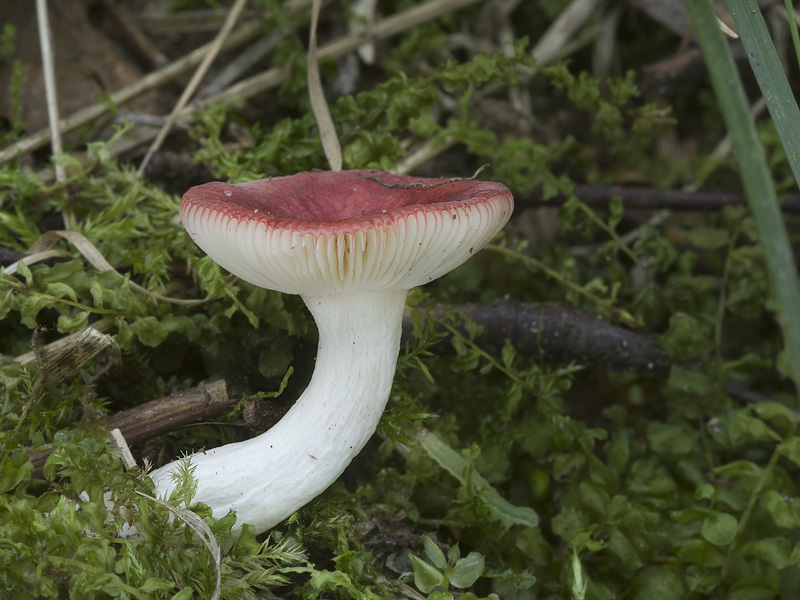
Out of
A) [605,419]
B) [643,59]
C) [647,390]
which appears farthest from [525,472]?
[643,59]

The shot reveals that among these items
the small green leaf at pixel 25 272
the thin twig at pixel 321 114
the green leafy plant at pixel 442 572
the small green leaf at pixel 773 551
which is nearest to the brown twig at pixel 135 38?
the thin twig at pixel 321 114

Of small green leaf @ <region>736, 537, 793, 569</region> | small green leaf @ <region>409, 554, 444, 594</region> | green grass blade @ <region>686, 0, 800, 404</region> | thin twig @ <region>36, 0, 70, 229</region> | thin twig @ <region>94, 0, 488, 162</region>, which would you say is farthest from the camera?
thin twig @ <region>94, 0, 488, 162</region>

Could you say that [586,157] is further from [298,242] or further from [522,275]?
[298,242]

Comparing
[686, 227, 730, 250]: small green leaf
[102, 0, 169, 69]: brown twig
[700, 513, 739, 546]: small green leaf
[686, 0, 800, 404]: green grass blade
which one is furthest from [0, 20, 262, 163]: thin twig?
[700, 513, 739, 546]: small green leaf

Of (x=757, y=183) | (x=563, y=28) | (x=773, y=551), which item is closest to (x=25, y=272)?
(x=757, y=183)

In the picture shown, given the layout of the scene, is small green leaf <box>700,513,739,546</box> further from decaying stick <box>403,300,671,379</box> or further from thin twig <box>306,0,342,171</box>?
thin twig <box>306,0,342,171</box>

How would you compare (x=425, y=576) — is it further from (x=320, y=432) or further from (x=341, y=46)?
(x=341, y=46)
